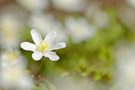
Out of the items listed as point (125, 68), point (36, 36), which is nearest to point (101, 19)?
point (125, 68)

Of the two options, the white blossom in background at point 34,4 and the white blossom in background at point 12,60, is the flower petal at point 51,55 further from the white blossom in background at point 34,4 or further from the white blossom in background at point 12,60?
the white blossom in background at point 34,4

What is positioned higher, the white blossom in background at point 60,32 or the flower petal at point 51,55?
the white blossom in background at point 60,32

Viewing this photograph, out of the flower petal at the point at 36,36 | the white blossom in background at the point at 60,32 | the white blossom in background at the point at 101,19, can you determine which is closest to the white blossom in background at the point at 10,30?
the white blossom in background at the point at 60,32

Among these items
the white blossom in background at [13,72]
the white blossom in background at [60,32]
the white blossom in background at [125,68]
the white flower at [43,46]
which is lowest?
the white flower at [43,46]

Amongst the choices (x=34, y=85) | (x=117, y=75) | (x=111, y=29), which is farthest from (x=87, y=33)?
(x=34, y=85)

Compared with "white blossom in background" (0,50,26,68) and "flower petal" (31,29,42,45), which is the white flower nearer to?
"flower petal" (31,29,42,45)

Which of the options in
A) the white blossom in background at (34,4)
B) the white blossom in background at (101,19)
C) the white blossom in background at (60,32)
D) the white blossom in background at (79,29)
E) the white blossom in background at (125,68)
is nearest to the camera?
the white blossom in background at (125,68)

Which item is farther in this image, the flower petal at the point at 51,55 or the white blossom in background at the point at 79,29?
the white blossom in background at the point at 79,29
